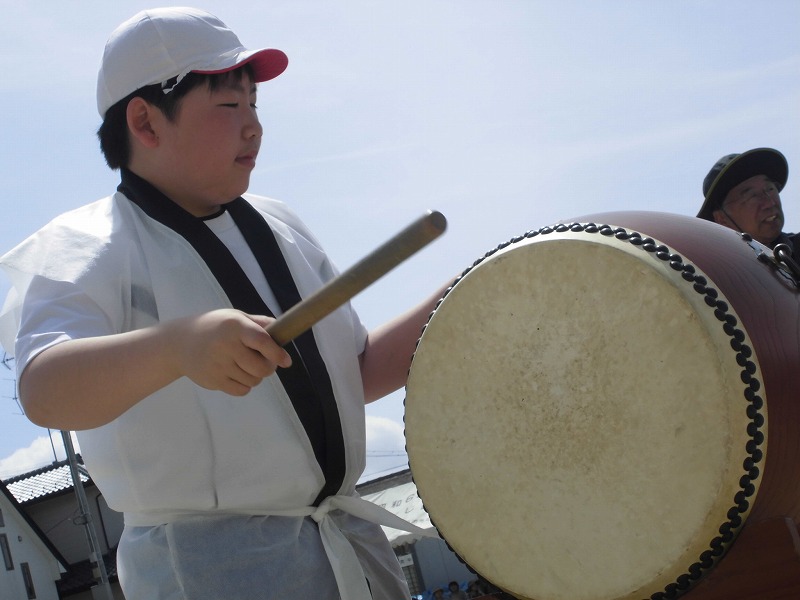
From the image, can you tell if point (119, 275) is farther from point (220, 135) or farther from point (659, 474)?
point (659, 474)

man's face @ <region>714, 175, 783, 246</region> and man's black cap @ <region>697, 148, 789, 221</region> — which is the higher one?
man's black cap @ <region>697, 148, 789, 221</region>

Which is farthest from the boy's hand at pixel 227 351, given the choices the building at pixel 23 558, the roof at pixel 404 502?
the building at pixel 23 558

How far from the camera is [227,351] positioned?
148cm

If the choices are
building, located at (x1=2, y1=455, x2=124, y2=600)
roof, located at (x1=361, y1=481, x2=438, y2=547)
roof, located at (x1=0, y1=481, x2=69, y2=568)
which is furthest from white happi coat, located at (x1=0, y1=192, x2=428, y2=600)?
roof, located at (x1=0, y1=481, x2=69, y2=568)

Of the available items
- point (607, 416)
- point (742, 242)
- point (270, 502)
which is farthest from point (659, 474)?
point (270, 502)

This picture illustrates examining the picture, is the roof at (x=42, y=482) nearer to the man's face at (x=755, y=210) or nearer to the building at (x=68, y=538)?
the building at (x=68, y=538)

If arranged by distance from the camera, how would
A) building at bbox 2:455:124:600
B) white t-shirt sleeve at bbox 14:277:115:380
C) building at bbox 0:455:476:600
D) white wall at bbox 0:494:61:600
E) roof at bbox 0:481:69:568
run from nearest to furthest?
white t-shirt sleeve at bbox 14:277:115:380, building at bbox 0:455:476:600, white wall at bbox 0:494:61:600, roof at bbox 0:481:69:568, building at bbox 2:455:124:600

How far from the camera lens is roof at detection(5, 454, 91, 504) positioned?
25359 millimetres

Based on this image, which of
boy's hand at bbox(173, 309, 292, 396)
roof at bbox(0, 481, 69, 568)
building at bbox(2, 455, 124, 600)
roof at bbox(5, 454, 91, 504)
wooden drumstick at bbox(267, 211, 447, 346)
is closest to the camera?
wooden drumstick at bbox(267, 211, 447, 346)

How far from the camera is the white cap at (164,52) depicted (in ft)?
6.32

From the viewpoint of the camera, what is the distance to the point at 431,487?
5.92ft

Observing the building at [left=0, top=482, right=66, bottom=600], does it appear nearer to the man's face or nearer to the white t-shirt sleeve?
the man's face

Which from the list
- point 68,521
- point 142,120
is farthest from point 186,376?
point 68,521

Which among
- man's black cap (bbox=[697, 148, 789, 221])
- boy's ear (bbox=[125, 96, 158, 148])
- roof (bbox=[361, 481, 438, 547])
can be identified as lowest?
roof (bbox=[361, 481, 438, 547])
